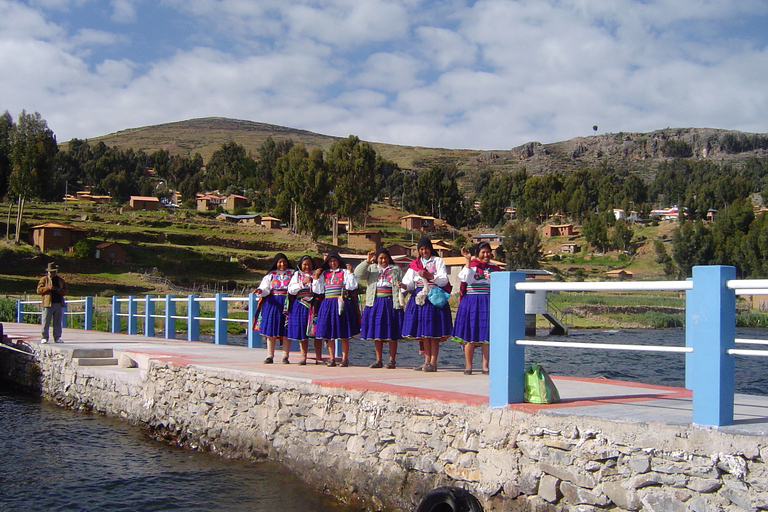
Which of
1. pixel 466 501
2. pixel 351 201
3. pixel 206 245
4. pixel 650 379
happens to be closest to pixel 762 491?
pixel 466 501

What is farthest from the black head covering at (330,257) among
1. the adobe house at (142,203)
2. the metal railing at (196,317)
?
the adobe house at (142,203)

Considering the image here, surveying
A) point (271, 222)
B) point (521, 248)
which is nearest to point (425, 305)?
point (521, 248)

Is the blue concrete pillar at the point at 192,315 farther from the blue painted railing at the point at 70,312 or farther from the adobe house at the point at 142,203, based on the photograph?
the adobe house at the point at 142,203

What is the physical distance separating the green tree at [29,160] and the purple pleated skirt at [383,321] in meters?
54.7

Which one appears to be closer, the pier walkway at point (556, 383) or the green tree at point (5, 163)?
the pier walkway at point (556, 383)

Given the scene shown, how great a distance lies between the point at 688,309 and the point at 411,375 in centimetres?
412

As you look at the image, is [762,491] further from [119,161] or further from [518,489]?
[119,161]

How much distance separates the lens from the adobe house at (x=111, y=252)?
54.7 m

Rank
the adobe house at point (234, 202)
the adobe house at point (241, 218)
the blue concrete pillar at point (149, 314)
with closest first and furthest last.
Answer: the blue concrete pillar at point (149, 314)
the adobe house at point (241, 218)
the adobe house at point (234, 202)

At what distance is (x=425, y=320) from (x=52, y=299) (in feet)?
29.5

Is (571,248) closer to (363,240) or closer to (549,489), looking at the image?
(363,240)

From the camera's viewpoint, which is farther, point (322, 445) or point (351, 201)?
point (351, 201)

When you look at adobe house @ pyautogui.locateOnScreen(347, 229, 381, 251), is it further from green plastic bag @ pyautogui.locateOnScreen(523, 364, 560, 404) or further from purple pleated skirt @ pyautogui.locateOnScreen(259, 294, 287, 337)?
green plastic bag @ pyautogui.locateOnScreen(523, 364, 560, 404)

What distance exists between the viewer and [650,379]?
1720 centimetres
